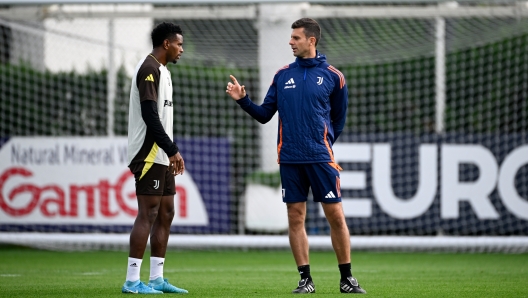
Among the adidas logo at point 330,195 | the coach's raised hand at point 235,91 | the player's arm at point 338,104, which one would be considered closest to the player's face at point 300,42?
the player's arm at point 338,104

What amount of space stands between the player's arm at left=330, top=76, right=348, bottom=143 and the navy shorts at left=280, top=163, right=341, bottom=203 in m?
0.32

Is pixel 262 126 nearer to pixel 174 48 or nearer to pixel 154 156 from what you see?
pixel 174 48

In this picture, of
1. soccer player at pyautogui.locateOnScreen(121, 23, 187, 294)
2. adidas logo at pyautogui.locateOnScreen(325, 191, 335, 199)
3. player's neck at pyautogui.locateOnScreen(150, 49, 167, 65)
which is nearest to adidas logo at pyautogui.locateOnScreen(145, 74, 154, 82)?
soccer player at pyautogui.locateOnScreen(121, 23, 187, 294)

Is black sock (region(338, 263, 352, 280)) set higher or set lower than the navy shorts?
lower

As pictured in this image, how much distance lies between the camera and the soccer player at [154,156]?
6.78m

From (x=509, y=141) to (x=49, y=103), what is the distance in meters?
6.68

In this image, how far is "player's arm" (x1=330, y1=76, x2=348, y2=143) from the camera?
6.95 m

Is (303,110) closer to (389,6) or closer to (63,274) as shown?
(63,274)

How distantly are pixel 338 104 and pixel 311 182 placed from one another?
65cm

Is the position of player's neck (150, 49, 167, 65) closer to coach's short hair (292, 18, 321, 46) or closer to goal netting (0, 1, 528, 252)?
coach's short hair (292, 18, 321, 46)

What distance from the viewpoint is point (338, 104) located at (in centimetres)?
701

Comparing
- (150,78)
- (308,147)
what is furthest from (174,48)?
(308,147)

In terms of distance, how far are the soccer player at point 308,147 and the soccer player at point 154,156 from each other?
2.81 ft

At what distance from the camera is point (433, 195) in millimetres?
12484
